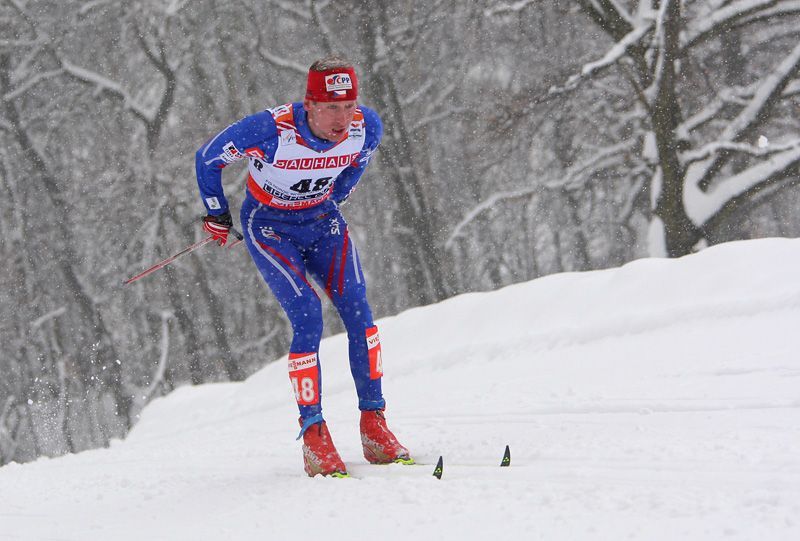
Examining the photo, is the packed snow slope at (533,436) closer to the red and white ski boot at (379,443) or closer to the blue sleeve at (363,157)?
the red and white ski boot at (379,443)

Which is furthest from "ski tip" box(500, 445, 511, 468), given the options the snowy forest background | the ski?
the snowy forest background

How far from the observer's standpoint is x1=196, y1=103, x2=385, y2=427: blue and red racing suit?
4.79 m

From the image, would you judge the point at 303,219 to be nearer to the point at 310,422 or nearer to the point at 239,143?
the point at 239,143

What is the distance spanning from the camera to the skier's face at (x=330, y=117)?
4641 millimetres

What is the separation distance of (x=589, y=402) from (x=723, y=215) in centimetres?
811

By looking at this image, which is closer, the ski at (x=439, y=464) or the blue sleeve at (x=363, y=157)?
the ski at (x=439, y=464)

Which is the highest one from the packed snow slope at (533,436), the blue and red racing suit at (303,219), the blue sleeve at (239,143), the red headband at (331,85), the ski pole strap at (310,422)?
the red headband at (331,85)

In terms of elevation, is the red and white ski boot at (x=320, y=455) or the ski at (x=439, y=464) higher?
the red and white ski boot at (x=320, y=455)

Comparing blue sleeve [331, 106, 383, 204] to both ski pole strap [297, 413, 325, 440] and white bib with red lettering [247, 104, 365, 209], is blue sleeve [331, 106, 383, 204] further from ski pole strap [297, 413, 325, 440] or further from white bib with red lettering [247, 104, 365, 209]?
ski pole strap [297, 413, 325, 440]

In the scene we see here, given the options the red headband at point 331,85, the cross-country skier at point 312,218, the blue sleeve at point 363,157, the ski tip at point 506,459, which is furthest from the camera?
the blue sleeve at point 363,157

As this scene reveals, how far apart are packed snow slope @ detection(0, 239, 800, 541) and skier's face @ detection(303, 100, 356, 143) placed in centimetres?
165

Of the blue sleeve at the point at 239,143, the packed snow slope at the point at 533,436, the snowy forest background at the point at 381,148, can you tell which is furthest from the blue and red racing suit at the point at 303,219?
the snowy forest background at the point at 381,148

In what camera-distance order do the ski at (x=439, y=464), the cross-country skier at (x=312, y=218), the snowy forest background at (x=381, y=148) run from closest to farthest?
the ski at (x=439, y=464), the cross-country skier at (x=312, y=218), the snowy forest background at (x=381, y=148)

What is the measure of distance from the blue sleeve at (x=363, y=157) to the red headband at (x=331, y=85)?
0.33 m
